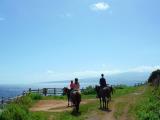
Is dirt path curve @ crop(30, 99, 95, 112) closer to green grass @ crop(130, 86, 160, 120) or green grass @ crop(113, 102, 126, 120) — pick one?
green grass @ crop(113, 102, 126, 120)

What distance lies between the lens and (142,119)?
86.0 ft

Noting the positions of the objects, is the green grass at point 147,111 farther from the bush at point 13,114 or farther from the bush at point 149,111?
the bush at point 13,114

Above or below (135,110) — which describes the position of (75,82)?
above

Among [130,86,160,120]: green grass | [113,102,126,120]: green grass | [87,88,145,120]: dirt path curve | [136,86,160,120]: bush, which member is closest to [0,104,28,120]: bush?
[87,88,145,120]: dirt path curve

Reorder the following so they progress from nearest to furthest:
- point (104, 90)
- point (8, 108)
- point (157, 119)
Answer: point (157, 119) < point (8, 108) < point (104, 90)

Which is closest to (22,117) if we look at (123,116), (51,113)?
(51,113)

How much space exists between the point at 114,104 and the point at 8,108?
11390 millimetres

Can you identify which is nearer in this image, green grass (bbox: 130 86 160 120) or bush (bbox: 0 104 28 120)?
bush (bbox: 0 104 28 120)

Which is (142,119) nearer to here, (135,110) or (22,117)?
(135,110)

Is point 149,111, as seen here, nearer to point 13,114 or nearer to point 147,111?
point 147,111

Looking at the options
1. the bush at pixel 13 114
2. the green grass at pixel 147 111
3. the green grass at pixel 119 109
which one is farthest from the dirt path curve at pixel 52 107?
the bush at pixel 13 114

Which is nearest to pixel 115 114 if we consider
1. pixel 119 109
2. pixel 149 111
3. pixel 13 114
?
pixel 149 111

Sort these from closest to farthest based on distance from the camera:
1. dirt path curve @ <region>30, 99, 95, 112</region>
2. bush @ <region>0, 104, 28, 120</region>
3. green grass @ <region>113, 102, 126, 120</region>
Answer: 1. bush @ <region>0, 104, 28, 120</region>
2. green grass @ <region>113, 102, 126, 120</region>
3. dirt path curve @ <region>30, 99, 95, 112</region>

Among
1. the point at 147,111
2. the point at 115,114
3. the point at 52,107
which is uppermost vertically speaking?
the point at 52,107
